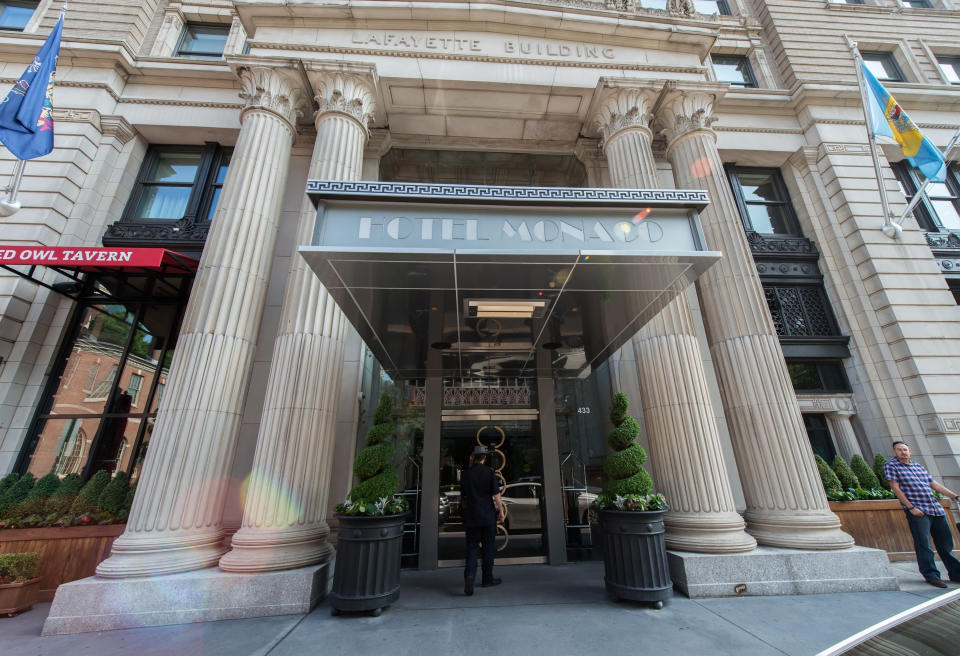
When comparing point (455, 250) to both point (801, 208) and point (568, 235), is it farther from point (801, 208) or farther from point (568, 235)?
point (801, 208)

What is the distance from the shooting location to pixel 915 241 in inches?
399

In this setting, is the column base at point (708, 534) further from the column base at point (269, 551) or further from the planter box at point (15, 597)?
the planter box at point (15, 597)

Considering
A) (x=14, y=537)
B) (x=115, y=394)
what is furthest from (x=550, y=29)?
(x=14, y=537)

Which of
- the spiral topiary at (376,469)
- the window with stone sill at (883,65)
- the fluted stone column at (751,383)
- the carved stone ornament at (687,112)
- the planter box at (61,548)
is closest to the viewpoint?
the spiral topiary at (376,469)

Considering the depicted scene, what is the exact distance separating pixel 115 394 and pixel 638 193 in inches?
427

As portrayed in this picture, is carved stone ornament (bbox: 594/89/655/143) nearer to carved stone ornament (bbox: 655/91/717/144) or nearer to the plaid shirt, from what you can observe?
carved stone ornament (bbox: 655/91/717/144)

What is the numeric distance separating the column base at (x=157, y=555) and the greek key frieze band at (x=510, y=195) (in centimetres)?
513

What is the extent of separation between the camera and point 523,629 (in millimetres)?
4441

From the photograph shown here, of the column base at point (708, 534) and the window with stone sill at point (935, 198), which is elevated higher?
the window with stone sill at point (935, 198)

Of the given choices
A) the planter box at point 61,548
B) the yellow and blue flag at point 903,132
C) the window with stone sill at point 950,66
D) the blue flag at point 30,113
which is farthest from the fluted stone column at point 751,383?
the blue flag at point 30,113

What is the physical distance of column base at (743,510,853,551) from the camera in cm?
591

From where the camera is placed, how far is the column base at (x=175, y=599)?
4820mm

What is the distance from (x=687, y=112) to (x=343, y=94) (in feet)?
25.2

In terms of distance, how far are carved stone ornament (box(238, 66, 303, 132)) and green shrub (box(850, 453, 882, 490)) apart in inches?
539
